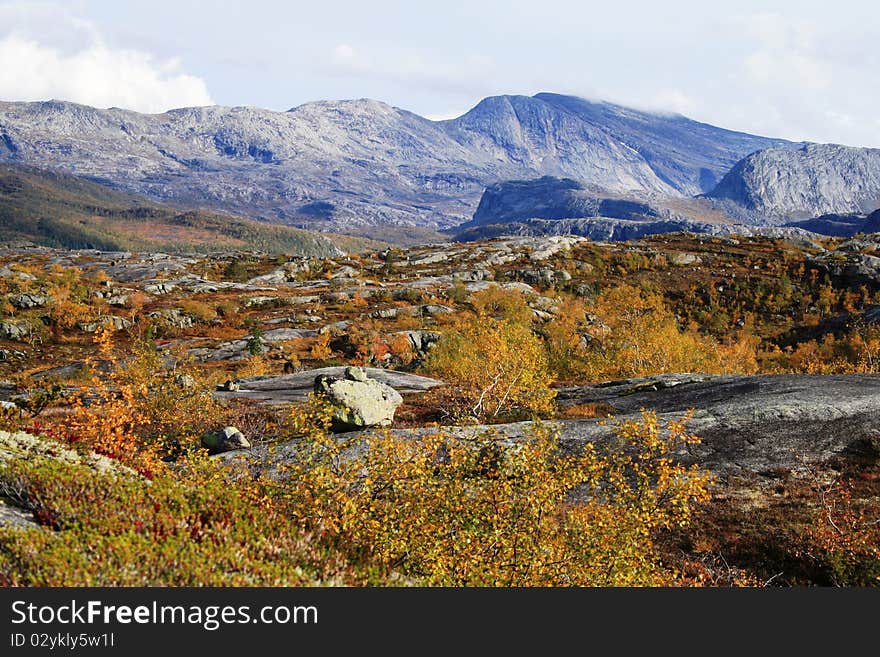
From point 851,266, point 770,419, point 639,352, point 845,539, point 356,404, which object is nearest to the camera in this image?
point 845,539

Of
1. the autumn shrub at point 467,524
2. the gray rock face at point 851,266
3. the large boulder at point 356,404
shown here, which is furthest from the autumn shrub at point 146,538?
the gray rock face at point 851,266

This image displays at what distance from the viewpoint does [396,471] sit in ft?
45.9

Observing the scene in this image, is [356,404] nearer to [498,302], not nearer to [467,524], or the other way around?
[467,524]

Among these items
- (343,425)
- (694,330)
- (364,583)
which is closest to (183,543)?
(364,583)

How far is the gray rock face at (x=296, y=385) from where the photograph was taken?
4325 cm

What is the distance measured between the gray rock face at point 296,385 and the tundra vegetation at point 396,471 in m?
2.86

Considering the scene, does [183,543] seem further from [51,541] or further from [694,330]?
[694,330]

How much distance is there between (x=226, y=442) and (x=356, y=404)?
767 centimetres

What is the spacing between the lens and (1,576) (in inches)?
333

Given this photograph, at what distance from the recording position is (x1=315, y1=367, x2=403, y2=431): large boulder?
32.3m

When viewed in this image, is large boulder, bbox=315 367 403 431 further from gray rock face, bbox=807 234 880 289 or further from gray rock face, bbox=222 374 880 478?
gray rock face, bbox=807 234 880 289

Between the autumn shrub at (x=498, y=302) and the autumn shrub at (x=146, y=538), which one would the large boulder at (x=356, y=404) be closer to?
the autumn shrub at (x=146, y=538)

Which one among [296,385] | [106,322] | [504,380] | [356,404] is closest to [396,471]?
[356,404]

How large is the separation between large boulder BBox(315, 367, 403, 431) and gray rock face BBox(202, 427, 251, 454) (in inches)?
195
